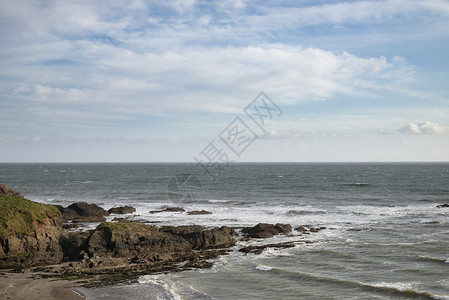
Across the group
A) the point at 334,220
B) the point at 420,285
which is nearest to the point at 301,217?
the point at 334,220

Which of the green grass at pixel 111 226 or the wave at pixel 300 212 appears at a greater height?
the green grass at pixel 111 226

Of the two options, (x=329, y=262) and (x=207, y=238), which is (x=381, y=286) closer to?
(x=329, y=262)

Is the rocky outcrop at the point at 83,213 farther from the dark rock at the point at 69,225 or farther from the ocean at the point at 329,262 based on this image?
the ocean at the point at 329,262

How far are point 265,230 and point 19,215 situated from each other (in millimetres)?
15673

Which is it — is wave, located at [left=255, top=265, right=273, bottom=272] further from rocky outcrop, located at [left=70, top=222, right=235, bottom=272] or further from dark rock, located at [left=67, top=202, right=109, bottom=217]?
dark rock, located at [left=67, top=202, right=109, bottom=217]

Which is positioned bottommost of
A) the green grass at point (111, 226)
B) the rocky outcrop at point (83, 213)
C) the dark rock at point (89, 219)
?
the dark rock at point (89, 219)

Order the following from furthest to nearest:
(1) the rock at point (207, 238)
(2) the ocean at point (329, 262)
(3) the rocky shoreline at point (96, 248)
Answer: (1) the rock at point (207, 238)
(3) the rocky shoreline at point (96, 248)
(2) the ocean at point (329, 262)

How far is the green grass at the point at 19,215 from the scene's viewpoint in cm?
1983

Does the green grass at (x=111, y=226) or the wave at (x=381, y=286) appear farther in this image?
the green grass at (x=111, y=226)

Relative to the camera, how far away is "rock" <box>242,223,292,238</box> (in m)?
26.4

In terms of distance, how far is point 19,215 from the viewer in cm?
2059

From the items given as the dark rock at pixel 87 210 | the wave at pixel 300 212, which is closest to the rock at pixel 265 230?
the wave at pixel 300 212

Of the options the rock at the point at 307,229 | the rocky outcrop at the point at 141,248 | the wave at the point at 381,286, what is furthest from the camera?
the rock at the point at 307,229

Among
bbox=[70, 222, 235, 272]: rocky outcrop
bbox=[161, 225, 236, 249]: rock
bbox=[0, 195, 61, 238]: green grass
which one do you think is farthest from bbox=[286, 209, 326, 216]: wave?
bbox=[0, 195, 61, 238]: green grass
